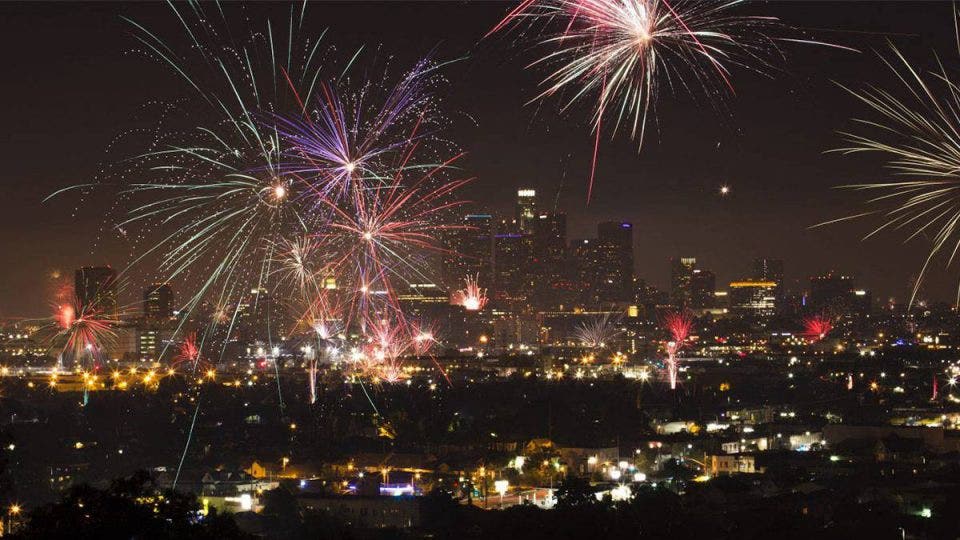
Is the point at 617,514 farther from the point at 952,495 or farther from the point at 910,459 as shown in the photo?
the point at 910,459

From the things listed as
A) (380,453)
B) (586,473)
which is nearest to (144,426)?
(380,453)

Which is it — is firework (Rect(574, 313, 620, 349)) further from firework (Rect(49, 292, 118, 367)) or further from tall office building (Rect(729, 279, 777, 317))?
firework (Rect(49, 292, 118, 367))

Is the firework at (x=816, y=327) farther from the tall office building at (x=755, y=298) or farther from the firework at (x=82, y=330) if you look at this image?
the firework at (x=82, y=330)

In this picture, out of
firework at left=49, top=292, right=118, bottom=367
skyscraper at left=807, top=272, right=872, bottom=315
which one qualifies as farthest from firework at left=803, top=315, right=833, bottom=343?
firework at left=49, top=292, right=118, bottom=367

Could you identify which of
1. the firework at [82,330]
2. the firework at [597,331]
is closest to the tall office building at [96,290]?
the firework at [82,330]

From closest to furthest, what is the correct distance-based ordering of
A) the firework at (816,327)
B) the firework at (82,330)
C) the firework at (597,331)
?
the firework at (82,330)
the firework at (816,327)
the firework at (597,331)

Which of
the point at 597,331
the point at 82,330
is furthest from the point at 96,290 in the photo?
the point at 597,331
